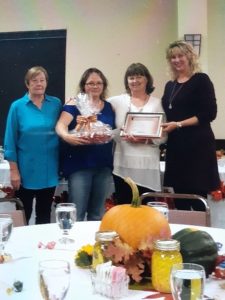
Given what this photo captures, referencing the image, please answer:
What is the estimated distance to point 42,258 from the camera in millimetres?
1480

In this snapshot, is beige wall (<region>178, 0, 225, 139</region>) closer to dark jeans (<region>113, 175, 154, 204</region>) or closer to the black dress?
the black dress

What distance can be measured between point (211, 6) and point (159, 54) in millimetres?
770

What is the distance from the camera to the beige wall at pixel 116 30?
16.6ft

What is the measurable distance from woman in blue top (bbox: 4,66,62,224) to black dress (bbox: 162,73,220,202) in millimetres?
804

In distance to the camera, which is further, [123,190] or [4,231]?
[123,190]

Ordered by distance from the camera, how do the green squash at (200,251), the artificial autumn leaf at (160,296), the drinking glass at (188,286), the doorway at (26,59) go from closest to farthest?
the drinking glass at (188,286) < the artificial autumn leaf at (160,296) < the green squash at (200,251) < the doorway at (26,59)

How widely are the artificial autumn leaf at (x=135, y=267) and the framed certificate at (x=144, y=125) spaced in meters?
1.76

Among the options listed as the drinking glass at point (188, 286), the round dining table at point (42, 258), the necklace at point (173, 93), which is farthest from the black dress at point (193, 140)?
the drinking glass at point (188, 286)

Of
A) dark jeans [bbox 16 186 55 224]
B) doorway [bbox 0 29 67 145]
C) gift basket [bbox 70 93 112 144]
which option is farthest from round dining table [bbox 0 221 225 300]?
doorway [bbox 0 29 67 145]

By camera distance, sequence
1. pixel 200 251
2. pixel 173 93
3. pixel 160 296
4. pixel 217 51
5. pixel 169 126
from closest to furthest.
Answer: pixel 160 296 → pixel 200 251 → pixel 169 126 → pixel 173 93 → pixel 217 51

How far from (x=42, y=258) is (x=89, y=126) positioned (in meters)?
1.57

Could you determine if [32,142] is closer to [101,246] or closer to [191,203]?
[191,203]

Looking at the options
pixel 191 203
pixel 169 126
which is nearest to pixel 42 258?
pixel 169 126

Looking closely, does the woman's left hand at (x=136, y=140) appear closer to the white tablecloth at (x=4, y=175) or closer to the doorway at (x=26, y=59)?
the white tablecloth at (x=4, y=175)
